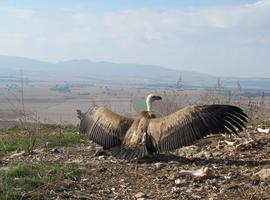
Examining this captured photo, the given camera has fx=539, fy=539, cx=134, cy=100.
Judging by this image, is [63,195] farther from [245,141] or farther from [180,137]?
[245,141]

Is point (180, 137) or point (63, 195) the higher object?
point (180, 137)

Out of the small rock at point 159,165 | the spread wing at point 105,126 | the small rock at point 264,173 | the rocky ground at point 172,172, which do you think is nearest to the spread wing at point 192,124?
the small rock at point 159,165

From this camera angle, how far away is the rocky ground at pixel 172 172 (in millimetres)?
5785

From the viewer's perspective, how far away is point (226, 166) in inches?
279

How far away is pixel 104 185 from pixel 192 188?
3.33ft

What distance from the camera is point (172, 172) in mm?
6859

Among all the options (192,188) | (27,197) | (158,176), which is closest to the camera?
(27,197)

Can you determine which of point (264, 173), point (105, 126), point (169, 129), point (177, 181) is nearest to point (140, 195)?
point (177, 181)

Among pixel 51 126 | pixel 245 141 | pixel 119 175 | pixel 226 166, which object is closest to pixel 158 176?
pixel 119 175

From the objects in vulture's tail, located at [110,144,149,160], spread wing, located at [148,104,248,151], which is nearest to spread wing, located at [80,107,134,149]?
vulture's tail, located at [110,144,149,160]

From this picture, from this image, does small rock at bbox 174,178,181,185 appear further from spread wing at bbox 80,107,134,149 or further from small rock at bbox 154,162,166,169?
spread wing at bbox 80,107,134,149

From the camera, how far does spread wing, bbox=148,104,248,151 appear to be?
284 inches

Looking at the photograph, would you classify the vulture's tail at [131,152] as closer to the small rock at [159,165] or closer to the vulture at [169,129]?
the vulture at [169,129]

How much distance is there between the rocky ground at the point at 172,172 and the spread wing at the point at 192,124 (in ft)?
1.09
